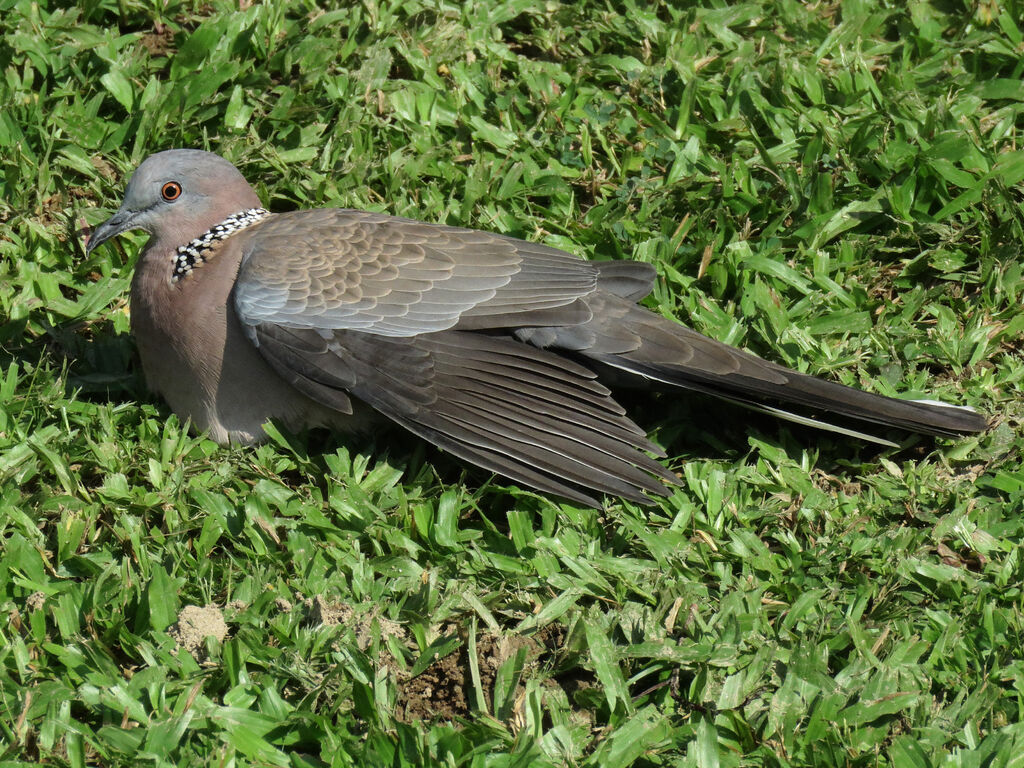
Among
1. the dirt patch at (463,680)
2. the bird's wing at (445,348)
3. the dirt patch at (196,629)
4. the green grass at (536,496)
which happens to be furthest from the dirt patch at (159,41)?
the dirt patch at (463,680)

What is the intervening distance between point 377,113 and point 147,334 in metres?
1.81

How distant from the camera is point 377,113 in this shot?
5.74 metres

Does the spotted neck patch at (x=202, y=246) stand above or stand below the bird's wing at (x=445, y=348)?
above

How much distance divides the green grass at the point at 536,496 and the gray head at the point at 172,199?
1.94 ft

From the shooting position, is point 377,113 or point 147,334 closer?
point 147,334

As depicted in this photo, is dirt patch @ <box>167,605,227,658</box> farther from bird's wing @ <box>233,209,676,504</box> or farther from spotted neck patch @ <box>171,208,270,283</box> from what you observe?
spotted neck patch @ <box>171,208,270,283</box>

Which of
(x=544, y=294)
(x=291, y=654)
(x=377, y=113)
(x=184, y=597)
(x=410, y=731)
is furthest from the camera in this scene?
(x=377, y=113)

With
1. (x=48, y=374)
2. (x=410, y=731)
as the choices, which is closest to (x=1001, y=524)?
(x=410, y=731)

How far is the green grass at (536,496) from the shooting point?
3.50 m

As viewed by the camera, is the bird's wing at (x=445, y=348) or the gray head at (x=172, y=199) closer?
the bird's wing at (x=445, y=348)

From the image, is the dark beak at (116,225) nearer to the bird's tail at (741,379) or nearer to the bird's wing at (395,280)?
the bird's wing at (395,280)

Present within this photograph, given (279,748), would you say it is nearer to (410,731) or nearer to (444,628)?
(410,731)

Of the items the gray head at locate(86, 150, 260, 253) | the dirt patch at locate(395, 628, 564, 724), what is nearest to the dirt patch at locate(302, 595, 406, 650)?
the dirt patch at locate(395, 628, 564, 724)

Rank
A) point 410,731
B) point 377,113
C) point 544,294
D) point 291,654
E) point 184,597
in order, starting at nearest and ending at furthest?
A: point 410,731 < point 291,654 < point 184,597 < point 544,294 < point 377,113
